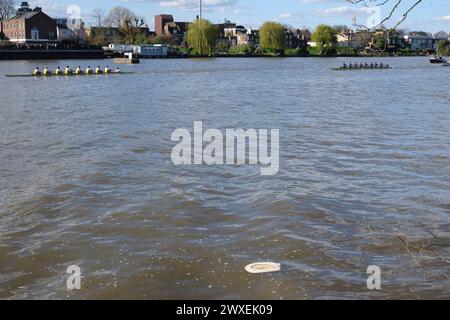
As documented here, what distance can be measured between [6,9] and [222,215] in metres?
132

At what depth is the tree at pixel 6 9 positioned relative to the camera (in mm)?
126438

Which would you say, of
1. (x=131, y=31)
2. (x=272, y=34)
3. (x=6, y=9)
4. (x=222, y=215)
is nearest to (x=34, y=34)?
(x=6, y=9)

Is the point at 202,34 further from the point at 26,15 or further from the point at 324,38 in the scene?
the point at 324,38

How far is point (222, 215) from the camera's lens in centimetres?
1060

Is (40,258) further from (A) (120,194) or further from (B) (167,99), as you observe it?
(B) (167,99)

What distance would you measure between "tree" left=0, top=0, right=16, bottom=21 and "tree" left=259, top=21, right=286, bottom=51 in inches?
2372

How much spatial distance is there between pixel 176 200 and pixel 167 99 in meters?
23.8

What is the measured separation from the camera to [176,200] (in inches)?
456

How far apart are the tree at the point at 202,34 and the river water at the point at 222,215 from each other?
321 feet

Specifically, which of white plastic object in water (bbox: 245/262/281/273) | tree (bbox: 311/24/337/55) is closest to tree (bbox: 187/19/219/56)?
tree (bbox: 311/24/337/55)

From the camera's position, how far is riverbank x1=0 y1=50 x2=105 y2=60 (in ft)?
334

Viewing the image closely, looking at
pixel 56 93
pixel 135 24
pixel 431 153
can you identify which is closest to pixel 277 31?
pixel 135 24

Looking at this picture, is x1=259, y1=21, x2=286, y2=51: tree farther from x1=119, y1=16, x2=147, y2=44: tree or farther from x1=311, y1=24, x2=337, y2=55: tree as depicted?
x1=119, y1=16, x2=147, y2=44: tree

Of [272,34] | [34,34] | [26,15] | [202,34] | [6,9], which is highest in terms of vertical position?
[6,9]
